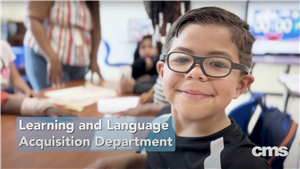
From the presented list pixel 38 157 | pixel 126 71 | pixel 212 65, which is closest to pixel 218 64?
pixel 212 65

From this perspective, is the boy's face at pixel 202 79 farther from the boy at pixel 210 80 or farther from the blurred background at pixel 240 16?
the blurred background at pixel 240 16

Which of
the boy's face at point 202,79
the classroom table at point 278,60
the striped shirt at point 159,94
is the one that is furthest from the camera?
the striped shirt at point 159,94

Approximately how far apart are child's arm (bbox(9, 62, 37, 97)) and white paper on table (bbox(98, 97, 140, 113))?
20cm

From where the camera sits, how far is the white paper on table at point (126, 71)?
662 millimetres

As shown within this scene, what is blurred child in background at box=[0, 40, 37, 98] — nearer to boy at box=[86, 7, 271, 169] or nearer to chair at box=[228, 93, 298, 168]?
boy at box=[86, 7, 271, 169]

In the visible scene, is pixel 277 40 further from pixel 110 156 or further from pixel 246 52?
pixel 110 156

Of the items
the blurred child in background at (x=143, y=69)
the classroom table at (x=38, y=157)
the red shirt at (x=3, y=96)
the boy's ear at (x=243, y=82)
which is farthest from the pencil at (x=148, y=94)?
the red shirt at (x=3, y=96)

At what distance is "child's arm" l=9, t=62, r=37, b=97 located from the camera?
65 cm

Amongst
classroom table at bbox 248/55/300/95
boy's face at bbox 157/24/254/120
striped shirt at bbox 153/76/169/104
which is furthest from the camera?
striped shirt at bbox 153/76/169/104

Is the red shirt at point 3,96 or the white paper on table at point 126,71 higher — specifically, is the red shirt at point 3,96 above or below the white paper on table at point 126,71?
below

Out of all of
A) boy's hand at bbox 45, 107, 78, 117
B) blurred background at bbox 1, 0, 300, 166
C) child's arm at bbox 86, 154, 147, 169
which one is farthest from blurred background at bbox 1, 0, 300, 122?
child's arm at bbox 86, 154, 147, 169

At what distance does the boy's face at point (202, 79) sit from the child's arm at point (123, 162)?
22 centimetres

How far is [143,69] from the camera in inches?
26.4

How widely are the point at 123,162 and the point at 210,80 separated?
33 cm
